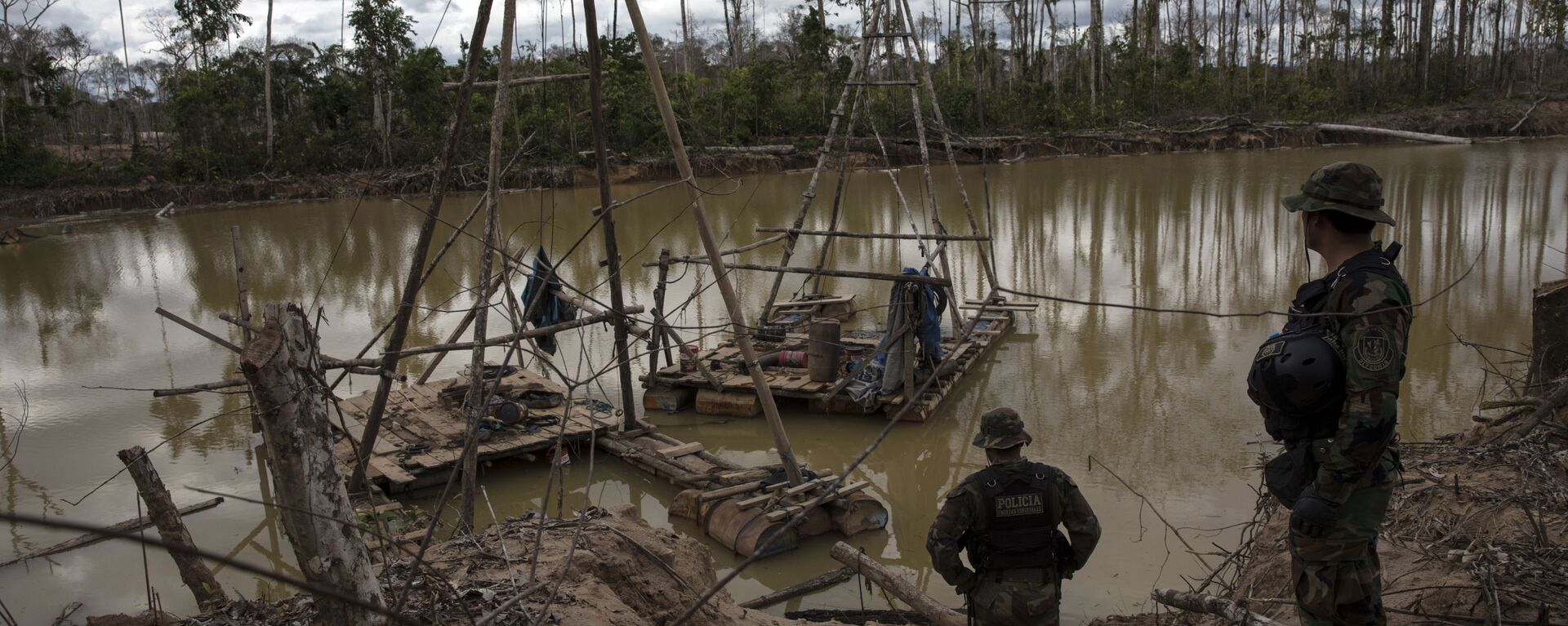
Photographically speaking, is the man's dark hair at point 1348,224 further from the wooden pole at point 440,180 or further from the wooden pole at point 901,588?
the wooden pole at point 440,180

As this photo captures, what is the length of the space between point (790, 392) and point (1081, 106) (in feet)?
123

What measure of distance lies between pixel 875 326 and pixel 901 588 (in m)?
7.56

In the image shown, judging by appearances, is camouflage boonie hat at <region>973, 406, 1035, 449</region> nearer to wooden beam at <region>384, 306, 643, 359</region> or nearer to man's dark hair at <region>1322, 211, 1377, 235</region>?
man's dark hair at <region>1322, 211, 1377, 235</region>

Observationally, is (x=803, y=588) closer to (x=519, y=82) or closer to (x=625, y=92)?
(x=519, y=82)

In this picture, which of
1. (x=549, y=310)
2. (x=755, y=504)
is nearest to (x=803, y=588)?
Answer: (x=755, y=504)

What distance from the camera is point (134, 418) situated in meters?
9.45

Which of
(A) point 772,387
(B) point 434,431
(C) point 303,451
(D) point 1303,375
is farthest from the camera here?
(A) point 772,387

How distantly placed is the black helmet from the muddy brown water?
2.14 metres

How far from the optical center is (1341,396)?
2.93 metres

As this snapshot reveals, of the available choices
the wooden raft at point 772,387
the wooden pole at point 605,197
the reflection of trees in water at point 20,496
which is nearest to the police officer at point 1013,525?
the wooden pole at point 605,197

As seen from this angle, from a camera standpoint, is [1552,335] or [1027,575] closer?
[1027,575]

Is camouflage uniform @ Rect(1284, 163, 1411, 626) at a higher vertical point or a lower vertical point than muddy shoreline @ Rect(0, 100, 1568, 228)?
lower

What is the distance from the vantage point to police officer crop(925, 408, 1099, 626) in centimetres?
370

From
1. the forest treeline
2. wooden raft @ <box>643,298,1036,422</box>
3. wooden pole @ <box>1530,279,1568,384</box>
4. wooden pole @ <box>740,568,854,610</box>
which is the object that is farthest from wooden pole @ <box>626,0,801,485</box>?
the forest treeline
